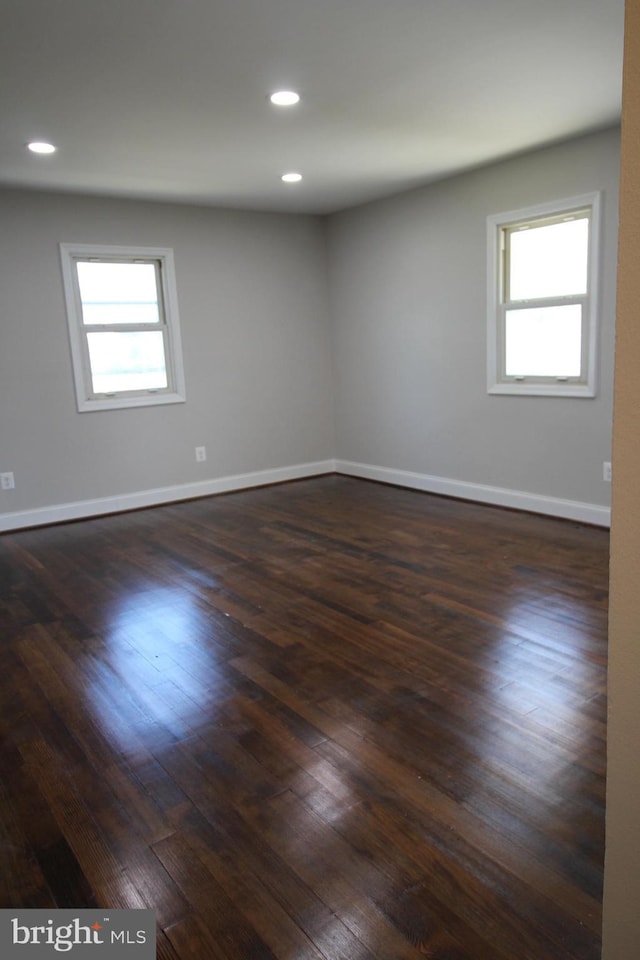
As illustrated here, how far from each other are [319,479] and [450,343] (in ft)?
6.61

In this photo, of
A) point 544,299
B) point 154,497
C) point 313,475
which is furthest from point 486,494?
point 154,497

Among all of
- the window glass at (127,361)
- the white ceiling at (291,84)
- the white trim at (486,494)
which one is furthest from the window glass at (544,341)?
the window glass at (127,361)

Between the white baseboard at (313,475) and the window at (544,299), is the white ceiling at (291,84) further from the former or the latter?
the white baseboard at (313,475)

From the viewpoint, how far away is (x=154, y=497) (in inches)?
230

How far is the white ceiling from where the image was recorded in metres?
2.53

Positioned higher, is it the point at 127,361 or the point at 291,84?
the point at 291,84

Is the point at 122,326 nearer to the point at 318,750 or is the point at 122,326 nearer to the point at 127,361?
the point at 127,361

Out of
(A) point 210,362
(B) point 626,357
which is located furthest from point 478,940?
(A) point 210,362

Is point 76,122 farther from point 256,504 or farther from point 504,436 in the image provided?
point 504,436

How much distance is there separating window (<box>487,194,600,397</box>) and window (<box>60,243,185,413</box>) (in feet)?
8.87

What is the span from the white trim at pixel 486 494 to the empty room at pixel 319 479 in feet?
0.08

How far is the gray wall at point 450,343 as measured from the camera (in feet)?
14.6

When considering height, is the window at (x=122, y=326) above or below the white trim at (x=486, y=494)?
above

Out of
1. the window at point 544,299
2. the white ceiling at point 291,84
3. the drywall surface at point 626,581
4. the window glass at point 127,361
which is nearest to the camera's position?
the drywall surface at point 626,581
